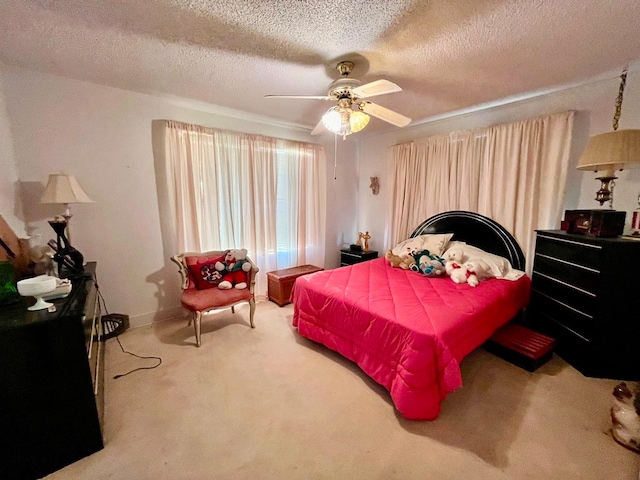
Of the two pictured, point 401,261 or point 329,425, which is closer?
point 329,425

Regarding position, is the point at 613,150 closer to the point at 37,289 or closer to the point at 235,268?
the point at 235,268

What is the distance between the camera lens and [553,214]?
268cm

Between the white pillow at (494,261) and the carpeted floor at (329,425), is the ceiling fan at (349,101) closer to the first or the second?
the white pillow at (494,261)

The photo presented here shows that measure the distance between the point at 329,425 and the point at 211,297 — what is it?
164 cm

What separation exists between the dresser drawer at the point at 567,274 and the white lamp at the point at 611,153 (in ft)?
2.06

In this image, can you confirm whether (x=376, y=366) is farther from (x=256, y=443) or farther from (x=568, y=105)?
(x=568, y=105)

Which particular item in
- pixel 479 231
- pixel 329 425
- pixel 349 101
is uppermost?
pixel 349 101

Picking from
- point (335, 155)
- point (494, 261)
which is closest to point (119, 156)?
point (335, 155)

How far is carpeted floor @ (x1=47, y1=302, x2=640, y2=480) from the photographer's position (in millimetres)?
1389

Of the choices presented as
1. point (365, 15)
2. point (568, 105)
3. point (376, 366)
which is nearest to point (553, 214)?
point (568, 105)

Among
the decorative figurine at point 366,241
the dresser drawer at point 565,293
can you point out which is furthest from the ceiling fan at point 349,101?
the decorative figurine at point 366,241

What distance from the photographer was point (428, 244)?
3.29m

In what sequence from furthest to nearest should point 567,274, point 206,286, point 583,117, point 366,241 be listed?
point 366,241 < point 206,286 < point 583,117 < point 567,274

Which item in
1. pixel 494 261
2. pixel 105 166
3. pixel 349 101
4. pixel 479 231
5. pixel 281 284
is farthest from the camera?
pixel 281 284
